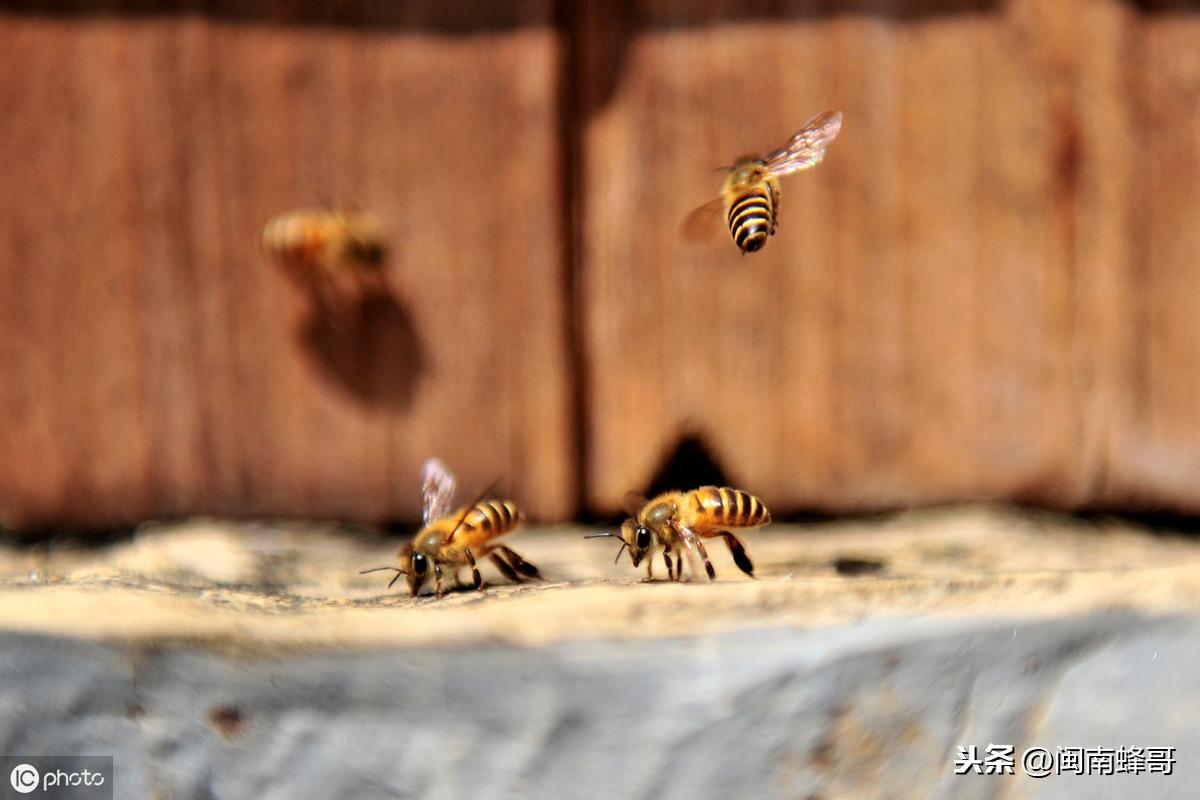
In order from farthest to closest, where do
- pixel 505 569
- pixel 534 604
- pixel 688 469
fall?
Answer: 1. pixel 688 469
2. pixel 505 569
3. pixel 534 604

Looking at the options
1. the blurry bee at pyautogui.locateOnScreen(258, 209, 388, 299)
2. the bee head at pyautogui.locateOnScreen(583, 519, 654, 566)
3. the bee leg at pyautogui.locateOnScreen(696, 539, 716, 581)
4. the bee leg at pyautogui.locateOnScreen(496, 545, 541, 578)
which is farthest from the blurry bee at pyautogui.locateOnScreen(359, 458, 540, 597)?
the blurry bee at pyautogui.locateOnScreen(258, 209, 388, 299)

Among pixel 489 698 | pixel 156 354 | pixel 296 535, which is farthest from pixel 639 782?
pixel 156 354

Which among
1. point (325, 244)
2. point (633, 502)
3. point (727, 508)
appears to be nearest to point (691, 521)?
point (727, 508)

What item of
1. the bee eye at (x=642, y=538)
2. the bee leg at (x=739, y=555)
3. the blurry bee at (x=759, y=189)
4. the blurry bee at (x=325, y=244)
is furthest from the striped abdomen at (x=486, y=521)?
the blurry bee at (x=759, y=189)

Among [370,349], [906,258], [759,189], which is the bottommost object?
[370,349]

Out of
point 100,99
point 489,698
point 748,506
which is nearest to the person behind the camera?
point 489,698

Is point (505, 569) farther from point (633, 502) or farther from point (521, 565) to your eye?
point (633, 502)

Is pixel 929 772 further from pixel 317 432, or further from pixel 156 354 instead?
pixel 156 354
